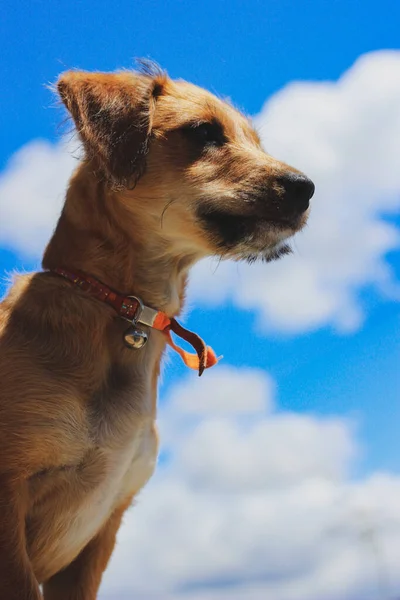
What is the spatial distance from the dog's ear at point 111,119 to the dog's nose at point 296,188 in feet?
3.15

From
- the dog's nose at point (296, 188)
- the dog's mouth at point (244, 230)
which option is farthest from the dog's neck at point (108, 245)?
the dog's nose at point (296, 188)

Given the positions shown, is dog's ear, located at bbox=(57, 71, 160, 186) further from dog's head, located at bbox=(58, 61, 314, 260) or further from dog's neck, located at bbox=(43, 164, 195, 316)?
dog's neck, located at bbox=(43, 164, 195, 316)

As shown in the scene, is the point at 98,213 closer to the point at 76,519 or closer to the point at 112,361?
the point at 112,361

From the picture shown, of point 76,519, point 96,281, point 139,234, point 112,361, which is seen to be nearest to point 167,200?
point 139,234

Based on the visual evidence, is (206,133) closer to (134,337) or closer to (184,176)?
(184,176)

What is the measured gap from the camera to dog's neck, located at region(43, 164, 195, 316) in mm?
4598

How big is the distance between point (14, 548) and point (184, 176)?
2536mm

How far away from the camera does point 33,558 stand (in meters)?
4.32

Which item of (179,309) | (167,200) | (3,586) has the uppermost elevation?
(167,200)

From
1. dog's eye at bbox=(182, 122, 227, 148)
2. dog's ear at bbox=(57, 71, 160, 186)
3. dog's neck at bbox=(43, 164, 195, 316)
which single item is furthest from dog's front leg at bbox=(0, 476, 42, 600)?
dog's eye at bbox=(182, 122, 227, 148)

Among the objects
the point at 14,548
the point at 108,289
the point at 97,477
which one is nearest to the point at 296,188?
the point at 108,289

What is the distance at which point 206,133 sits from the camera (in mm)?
5008

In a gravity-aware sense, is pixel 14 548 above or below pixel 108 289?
below

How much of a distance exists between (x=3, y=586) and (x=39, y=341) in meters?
1.40
